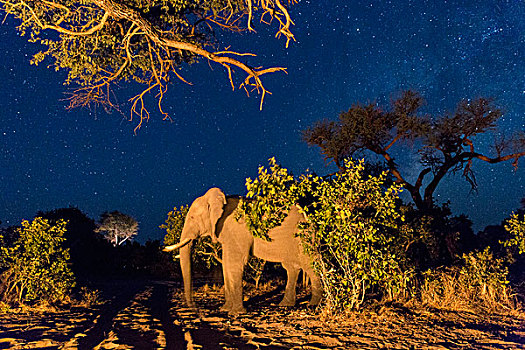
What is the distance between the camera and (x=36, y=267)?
28.6ft

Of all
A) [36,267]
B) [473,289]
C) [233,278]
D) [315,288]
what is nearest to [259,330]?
[233,278]

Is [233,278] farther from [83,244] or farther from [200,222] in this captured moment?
[83,244]

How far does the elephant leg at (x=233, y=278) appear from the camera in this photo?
8.22m

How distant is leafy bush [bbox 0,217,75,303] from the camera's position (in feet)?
28.3

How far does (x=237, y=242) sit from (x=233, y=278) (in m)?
0.79

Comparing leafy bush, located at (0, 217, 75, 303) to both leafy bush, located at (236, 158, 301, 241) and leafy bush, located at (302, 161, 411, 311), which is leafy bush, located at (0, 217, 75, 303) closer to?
leafy bush, located at (236, 158, 301, 241)

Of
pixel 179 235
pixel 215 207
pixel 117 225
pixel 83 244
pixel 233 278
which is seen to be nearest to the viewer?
pixel 233 278

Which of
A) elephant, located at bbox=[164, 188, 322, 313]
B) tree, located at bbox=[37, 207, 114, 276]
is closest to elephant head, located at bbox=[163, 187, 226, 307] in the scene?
elephant, located at bbox=[164, 188, 322, 313]

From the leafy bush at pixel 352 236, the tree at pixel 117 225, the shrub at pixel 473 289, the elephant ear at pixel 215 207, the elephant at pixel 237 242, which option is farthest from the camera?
the tree at pixel 117 225

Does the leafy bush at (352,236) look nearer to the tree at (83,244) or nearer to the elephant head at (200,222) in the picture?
the elephant head at (200,222)

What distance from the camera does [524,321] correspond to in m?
7.05

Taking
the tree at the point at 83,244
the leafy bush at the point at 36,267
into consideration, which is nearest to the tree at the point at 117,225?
the tree at the point at 83,244

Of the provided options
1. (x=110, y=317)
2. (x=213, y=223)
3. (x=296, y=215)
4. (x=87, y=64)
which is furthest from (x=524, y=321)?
(x=87, y=64)

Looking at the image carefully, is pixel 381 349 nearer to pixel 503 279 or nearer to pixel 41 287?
pixel 503 279
